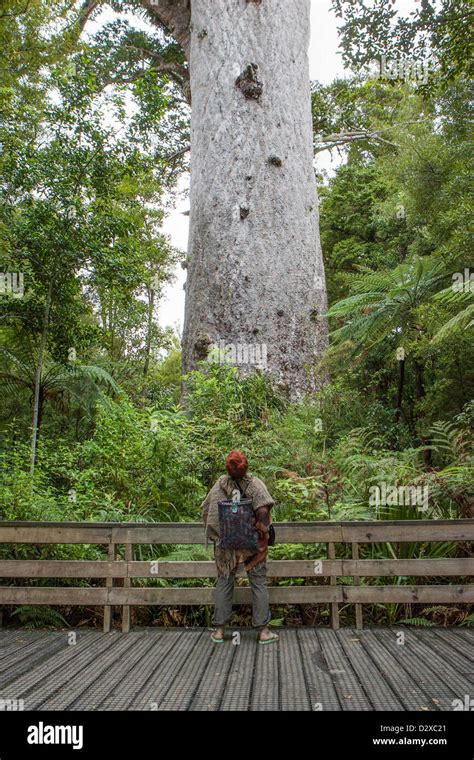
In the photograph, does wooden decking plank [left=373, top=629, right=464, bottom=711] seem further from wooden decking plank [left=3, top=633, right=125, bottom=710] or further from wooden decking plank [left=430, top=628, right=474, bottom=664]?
wooden decking plank [left=3, top=633, right=125, bottom=710]

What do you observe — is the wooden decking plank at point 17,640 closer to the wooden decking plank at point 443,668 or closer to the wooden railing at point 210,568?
the wooden railing at point 210,568

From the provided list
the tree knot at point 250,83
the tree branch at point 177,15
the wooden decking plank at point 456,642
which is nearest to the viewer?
the wooden decking plank at point 456,642

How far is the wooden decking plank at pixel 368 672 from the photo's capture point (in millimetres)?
3199

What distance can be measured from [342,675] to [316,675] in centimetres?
15

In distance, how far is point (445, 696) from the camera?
10.6 ft

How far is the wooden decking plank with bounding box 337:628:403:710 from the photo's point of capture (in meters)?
3.20

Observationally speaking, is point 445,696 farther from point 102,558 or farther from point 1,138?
point 1,138

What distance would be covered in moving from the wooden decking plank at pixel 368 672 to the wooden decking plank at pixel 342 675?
0.03m

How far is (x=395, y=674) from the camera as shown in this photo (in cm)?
357

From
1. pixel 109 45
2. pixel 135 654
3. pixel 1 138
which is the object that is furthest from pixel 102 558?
pixel 109 45
